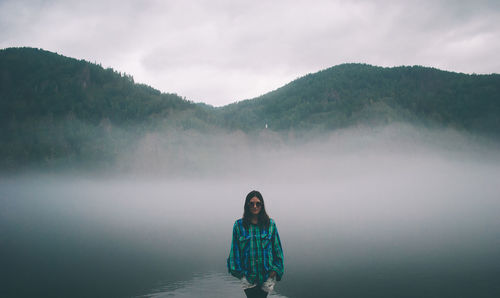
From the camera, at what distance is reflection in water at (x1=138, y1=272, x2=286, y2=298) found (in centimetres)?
1759

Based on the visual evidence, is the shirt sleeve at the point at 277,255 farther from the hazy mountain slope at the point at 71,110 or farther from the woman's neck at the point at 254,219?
the hazy mountain slope at the point at 71,110

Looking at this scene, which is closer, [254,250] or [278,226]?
[254,250]

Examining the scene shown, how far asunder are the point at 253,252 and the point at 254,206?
24.8 inches

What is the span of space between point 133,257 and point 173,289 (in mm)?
16490

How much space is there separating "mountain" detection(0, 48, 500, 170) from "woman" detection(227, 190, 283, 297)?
355ft

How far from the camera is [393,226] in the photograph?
193ft

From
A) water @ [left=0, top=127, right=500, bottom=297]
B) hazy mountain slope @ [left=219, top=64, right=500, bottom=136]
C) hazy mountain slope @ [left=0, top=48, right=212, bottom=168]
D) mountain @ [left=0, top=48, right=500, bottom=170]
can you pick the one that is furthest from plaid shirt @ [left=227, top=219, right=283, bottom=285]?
hazy mountain slope @ [left=219, top=64, right=500, bottom=136]

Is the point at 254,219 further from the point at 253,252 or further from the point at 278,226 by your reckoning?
the point at 278,226

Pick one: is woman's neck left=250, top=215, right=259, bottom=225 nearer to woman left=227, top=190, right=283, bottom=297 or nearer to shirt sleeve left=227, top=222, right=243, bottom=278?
woman left=227, top=190, right=283, bottom=297

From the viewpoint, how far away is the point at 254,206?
16.2 feet

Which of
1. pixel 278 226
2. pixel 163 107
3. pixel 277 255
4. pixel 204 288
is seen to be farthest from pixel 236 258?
pixel 163 107

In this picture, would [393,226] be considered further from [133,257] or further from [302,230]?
[133,257]

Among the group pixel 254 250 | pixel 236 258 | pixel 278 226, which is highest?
pixel 254 250

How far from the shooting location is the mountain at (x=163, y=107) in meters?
109
